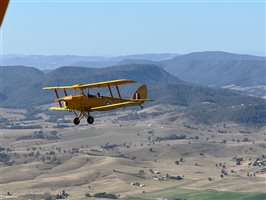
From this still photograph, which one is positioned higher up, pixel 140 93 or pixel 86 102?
pixel 140 93

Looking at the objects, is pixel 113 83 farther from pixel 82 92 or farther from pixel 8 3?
pixel 8 3

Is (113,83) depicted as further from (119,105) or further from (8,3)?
(8,3)

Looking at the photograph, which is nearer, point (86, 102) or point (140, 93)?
point (86, 102)

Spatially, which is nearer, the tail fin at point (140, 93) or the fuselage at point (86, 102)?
the fuselage at point (86, 102)

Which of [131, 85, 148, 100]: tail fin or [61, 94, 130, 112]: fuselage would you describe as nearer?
[61, 94, 130, 112]: fuselage

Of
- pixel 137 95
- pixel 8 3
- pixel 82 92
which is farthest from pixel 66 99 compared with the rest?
pixel 8 3

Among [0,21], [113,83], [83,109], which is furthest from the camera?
[83,109]

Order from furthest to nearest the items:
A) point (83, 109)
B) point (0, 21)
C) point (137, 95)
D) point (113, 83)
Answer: point (137, 95) → point (83, 109) → point (113, 83) → point (0, 21)

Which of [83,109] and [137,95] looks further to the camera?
[137,95]

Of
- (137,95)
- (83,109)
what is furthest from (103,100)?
(137,95)
